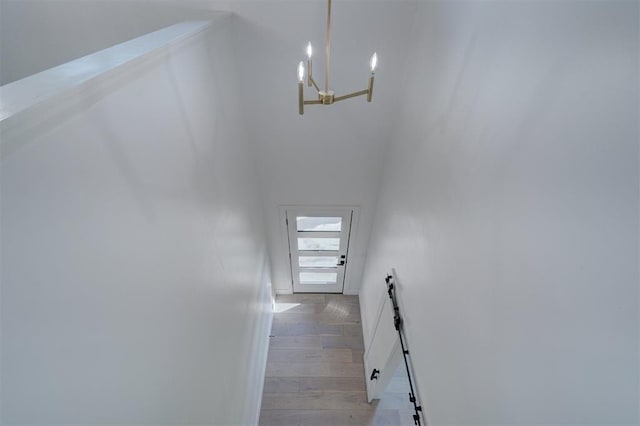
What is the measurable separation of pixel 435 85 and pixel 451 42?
0.23 metres

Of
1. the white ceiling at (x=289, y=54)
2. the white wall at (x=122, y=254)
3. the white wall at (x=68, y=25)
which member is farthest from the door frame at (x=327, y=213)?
the white wall at (x=68, y=25)

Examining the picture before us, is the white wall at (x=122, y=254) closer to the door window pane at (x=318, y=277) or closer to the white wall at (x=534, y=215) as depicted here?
the white wall at (x=534, y=215)

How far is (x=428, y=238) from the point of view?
4.92 ft

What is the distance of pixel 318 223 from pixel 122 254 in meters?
2.77

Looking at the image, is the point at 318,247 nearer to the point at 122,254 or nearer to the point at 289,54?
the point at 289,54

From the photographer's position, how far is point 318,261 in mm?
3934

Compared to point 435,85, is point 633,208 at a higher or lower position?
lower

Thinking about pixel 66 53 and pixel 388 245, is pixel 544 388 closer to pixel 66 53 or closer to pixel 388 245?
pixel 388 245

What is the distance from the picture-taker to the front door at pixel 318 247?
11.0 ft

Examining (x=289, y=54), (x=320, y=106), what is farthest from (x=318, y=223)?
(x=289, y=54)

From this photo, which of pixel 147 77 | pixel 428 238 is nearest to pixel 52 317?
pixel 147 77

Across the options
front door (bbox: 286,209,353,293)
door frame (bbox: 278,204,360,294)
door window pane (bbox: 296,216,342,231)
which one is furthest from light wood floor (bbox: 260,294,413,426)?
door window pane (bbox: 296,216,342,231)

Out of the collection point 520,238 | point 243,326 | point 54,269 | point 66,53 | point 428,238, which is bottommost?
point 54,269

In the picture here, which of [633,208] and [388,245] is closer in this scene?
[633,208]
